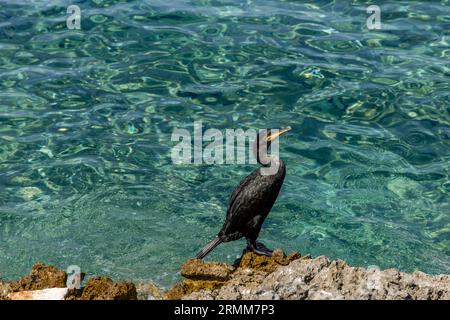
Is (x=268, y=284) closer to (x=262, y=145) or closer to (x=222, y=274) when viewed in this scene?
(x=222, y=274)

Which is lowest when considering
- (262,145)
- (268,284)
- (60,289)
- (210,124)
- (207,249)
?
(210,124)

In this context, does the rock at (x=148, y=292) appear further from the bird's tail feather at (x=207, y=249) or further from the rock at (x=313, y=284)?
the bird's tail feather at (x=207, y=249)

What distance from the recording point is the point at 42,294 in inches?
250

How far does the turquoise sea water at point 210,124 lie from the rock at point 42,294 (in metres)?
1.62

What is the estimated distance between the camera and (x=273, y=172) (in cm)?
749

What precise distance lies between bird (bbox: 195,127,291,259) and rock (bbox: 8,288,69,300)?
1455mm

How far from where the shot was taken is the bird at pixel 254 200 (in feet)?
24.6

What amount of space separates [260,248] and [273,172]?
738mm

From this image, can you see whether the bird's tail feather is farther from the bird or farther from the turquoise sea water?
the turquoise sea water

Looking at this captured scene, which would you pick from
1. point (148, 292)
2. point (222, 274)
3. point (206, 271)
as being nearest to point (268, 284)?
point (222, 274)

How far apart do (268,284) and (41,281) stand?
1.84 metres

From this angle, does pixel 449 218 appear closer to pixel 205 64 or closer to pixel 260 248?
pixel 260 248

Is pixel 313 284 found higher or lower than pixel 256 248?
higher
